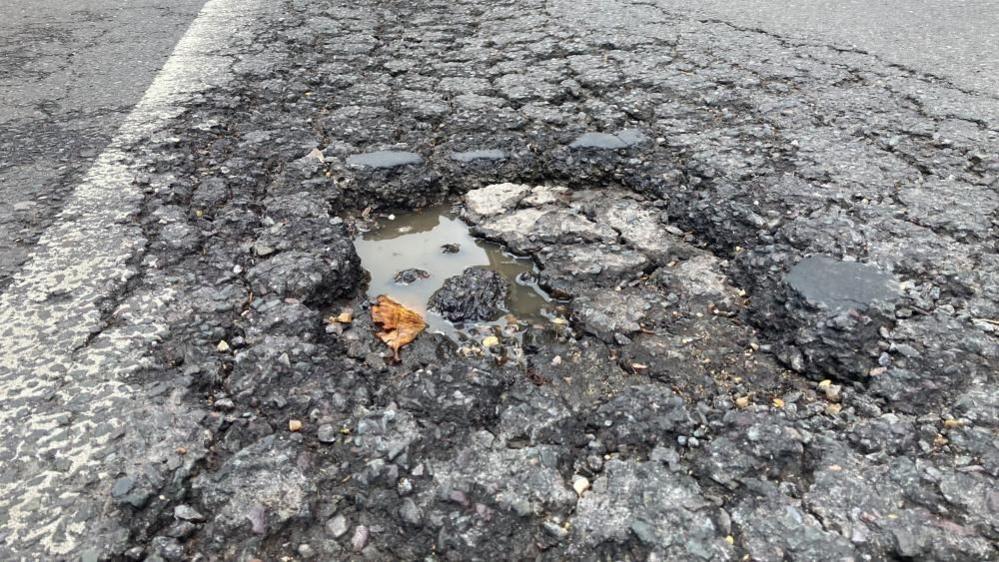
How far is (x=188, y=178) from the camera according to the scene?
2248mm

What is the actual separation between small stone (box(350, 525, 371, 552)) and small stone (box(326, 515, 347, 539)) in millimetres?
21

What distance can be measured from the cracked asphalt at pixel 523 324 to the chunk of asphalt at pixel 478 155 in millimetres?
16

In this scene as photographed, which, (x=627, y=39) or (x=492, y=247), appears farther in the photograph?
(x=627, y=39)

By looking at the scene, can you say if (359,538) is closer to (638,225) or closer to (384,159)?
(638,225)

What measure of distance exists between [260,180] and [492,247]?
833mm

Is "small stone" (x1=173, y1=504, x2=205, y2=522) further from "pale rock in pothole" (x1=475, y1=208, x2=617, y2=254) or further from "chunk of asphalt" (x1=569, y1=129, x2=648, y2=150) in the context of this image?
"chunk of asphalt" (x1=569, y1=129, x2=648, y2=150)

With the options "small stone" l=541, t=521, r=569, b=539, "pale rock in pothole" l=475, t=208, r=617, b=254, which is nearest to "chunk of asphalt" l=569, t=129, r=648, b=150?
"pale rock in pothole" l=475, t=208, r=617, b=254

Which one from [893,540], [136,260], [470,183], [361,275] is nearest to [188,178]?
[136,260]

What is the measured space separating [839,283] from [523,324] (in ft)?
2.68

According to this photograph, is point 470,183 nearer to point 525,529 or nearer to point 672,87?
point 672,87

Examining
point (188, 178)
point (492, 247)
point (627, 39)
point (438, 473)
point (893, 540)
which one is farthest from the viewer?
point (627, 39)

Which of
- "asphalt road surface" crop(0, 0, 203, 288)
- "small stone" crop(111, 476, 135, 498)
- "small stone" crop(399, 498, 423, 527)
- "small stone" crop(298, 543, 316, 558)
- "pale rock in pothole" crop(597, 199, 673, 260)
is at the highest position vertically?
"small stone" crop(399, 498, 423, 527)

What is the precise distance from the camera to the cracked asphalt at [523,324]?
1.22 m

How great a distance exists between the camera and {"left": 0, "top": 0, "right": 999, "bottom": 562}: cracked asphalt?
122cm
